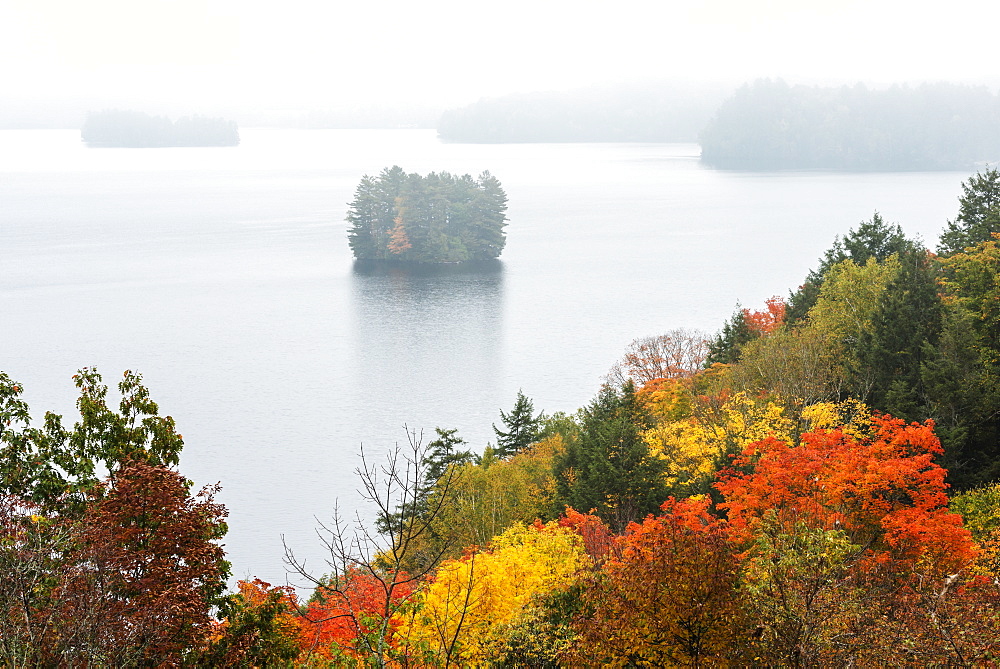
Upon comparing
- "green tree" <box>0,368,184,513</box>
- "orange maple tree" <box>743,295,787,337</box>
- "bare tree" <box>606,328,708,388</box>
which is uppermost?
"green tree" <box>0,368,184,513</box>

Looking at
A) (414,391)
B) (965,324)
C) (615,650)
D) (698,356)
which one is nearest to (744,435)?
(965,324)

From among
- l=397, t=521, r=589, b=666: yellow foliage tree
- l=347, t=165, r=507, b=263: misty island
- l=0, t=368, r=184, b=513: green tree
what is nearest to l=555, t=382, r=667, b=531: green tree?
l=397, t=521, r=589, b=666: yellow foliage tree

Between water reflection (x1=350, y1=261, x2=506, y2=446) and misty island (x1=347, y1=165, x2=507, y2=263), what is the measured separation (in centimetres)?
513

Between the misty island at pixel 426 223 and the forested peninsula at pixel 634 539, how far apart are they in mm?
90180

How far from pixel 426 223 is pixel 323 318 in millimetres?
37793

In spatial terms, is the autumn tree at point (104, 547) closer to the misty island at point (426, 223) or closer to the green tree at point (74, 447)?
the green tree at point (74, 447)

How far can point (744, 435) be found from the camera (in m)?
32.4

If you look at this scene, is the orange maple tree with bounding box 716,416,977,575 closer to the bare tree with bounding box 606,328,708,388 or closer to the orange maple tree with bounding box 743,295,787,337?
the orange maple tree with bounding box 743,295,787,337

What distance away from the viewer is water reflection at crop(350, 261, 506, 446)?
69125 millimetres

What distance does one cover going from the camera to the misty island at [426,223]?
130 metres

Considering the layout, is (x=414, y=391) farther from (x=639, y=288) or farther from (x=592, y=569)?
(x=592, y=569)

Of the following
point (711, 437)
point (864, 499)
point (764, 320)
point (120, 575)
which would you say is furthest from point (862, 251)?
point (120, 575)

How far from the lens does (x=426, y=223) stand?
5221 inches

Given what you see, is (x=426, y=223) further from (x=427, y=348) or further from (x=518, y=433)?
(x=518, y=433)
